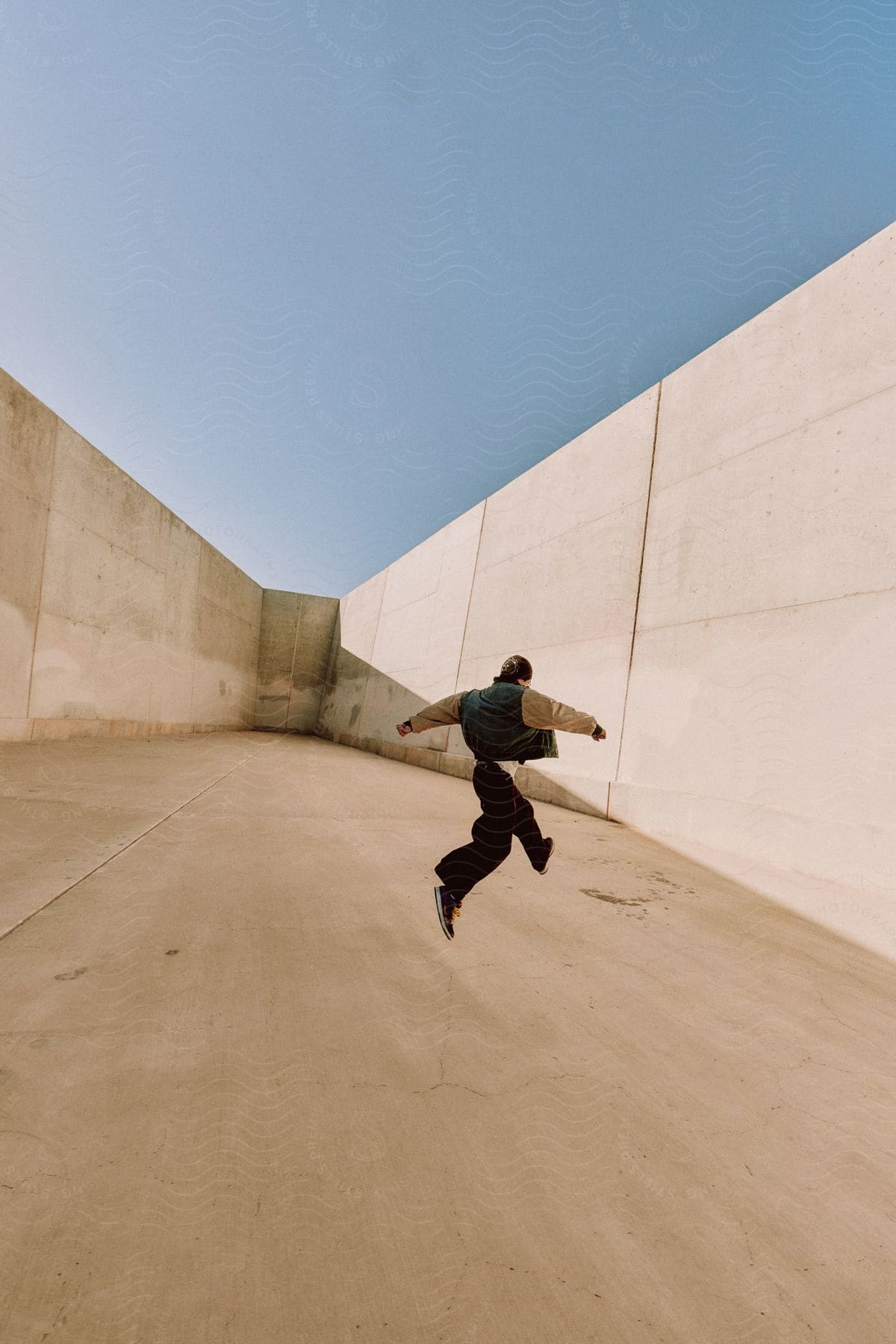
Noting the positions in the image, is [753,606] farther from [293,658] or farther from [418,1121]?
[293,658]

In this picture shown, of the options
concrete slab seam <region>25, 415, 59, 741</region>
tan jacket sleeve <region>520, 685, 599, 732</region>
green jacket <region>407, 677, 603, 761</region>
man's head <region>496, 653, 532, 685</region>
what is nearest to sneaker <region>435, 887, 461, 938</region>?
green jacket <region>407, 677, 603, 761</region>

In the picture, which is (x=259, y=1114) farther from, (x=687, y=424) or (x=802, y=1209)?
(x=687, y=424)

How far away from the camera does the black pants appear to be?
240 centimetres

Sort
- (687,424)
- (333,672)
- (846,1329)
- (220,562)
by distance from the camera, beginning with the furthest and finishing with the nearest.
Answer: (333,672) < (220,562) < (687,424) < (846,1329)

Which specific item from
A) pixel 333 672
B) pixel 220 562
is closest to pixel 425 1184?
pixel 220 562

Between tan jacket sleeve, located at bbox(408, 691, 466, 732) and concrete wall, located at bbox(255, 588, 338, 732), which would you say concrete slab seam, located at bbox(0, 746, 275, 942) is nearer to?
tan jacket sleeve, located at bbox(408, 691, 466, 732)

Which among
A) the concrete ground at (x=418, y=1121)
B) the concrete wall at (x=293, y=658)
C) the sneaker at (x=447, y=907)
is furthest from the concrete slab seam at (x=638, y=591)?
the concrete wall at (x=293, y=658)

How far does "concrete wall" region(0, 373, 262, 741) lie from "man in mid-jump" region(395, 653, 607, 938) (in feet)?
23.3

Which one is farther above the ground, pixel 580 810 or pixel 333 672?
pixel 333 672

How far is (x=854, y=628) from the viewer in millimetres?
3916

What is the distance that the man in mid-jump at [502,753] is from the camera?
7.75 ft

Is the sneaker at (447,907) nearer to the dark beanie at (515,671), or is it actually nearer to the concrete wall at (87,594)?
the dark beanie at (515,671)

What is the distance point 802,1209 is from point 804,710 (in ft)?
Result: 11.3

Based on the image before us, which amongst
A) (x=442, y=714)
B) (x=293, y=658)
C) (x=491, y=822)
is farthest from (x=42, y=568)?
(x=293, y=658)
